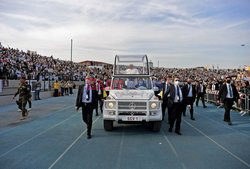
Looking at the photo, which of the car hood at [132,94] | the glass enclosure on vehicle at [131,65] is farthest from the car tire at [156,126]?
the glass enclosure on vehicle at [131,65]

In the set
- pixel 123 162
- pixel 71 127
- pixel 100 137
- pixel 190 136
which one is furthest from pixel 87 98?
pixel 190 136

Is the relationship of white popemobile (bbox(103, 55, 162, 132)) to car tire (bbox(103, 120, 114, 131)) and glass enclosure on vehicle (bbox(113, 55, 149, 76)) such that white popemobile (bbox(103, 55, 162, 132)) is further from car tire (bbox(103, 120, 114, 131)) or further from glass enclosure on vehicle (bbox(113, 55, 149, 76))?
glass enclosure on vehicle (bbox(113, 55, 149, 76))

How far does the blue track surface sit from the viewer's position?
5.43m

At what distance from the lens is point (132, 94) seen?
857cm

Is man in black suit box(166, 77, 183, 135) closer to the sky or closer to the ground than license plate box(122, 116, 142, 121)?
closer to the sky

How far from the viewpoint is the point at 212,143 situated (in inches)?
286

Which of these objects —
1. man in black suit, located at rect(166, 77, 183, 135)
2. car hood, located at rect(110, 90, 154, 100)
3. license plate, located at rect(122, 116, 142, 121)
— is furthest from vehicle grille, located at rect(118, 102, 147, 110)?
man in black suit, located at rect(166, 77, 183, 135)

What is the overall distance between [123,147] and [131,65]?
4.68 m

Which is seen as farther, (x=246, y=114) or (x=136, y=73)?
(x=246, y=114)

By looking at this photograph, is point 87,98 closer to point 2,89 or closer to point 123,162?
point 123,162

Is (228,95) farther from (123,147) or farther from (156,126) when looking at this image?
(123,147)

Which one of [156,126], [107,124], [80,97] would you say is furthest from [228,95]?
[80,97]

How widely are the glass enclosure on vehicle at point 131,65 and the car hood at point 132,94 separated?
59.9 inches

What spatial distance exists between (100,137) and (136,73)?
3.51 m
